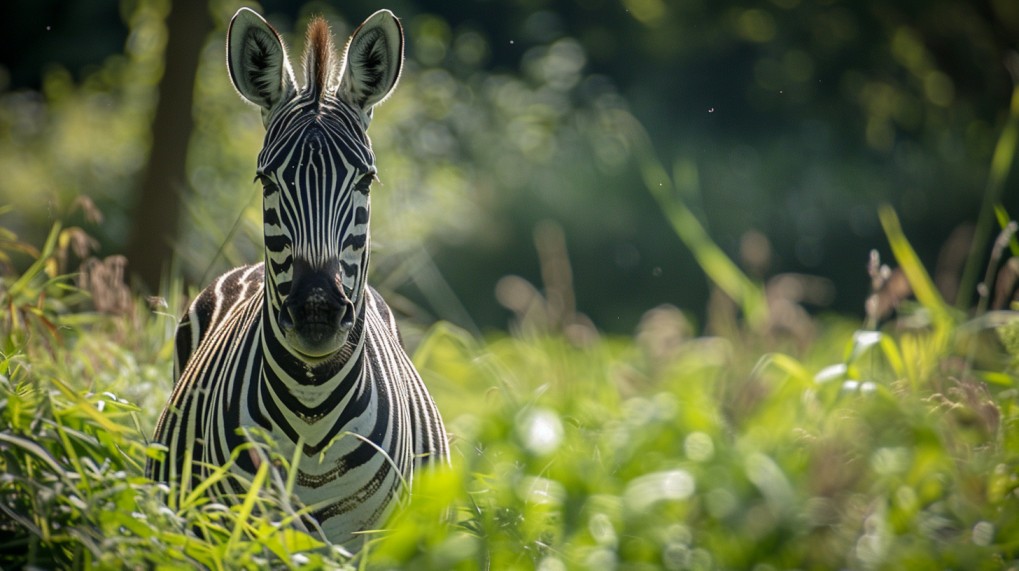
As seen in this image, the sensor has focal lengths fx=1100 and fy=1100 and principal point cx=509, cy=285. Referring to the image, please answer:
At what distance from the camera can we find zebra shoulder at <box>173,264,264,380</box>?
5391 mm

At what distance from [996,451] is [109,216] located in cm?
1311

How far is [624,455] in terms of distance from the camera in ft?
10.5

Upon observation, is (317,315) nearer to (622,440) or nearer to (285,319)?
(285,319)

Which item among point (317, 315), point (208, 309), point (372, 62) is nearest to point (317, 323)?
point (317, 315)

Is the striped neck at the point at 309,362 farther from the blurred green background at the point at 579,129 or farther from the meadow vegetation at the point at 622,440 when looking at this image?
the blurred green background at the point at 579,129

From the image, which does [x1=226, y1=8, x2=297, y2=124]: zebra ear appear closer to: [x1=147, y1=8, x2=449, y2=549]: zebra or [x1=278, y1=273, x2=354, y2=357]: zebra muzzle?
[x1=147, y1=8, x2=449, y2=549]: zebra

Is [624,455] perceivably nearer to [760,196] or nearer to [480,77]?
[760,196]

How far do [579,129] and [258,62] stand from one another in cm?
1800

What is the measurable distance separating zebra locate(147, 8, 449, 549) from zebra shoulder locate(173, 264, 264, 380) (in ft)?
2.87

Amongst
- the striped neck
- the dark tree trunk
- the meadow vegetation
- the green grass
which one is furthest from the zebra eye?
the dark tree trunk

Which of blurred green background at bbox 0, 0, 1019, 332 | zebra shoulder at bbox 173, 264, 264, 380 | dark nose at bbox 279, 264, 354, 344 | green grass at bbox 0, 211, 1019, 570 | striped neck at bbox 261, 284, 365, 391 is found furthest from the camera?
blurred green background at bbox 0, 0, 1019, 332

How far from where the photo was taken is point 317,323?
11.9 ft

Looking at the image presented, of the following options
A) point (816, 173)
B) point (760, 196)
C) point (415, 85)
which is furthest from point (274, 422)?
point (816, 173)

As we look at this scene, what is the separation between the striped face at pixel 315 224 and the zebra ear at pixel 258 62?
21 centimetres
